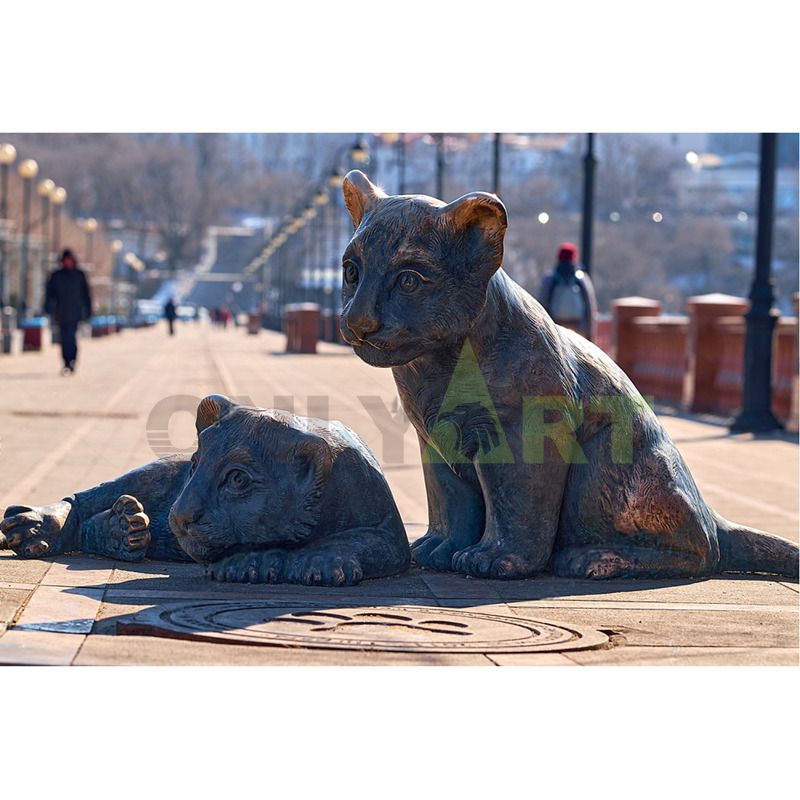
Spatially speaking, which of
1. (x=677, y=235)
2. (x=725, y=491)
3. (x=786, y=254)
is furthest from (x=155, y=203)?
(x=725, y=491)

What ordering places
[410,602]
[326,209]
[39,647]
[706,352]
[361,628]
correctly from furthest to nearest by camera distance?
[326,209] → [706,352] → [410,602] → [361,628] → [39,647]

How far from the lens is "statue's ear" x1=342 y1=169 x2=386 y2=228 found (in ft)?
21.6

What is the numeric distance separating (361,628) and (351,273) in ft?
5.24

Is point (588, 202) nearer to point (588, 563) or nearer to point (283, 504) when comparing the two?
point (588, 563)

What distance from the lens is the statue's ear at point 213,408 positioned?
6.41 meters

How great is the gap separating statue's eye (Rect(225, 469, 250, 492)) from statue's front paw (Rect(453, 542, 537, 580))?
1.02 metres

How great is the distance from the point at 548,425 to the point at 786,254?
94.1 metres

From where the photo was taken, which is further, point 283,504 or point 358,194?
point 358,194

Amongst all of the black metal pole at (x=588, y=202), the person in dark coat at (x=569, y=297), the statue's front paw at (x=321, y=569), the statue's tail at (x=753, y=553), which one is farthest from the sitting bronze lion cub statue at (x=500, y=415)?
the black metal pole at (x=588, y=202)

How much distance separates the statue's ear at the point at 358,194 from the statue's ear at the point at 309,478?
1.02 meters

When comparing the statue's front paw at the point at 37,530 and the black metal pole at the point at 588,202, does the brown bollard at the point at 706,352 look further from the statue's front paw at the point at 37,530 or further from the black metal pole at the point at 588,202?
the statue's front paw at the point at 37,530

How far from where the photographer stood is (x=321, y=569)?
6141 mm

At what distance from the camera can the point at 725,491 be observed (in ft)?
39.0

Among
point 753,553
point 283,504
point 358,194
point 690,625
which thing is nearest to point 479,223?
point 358,194
